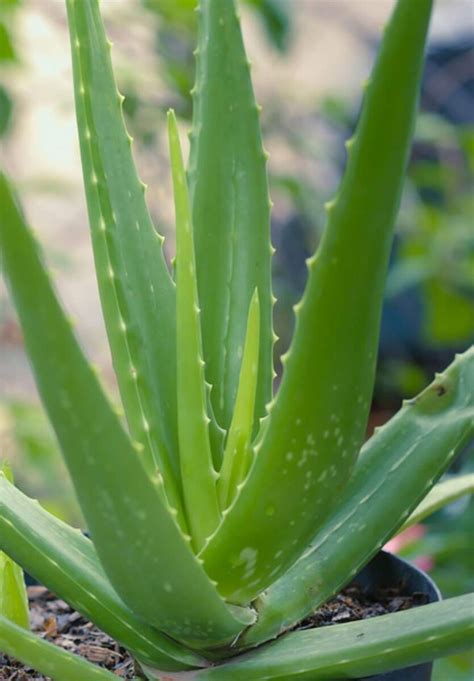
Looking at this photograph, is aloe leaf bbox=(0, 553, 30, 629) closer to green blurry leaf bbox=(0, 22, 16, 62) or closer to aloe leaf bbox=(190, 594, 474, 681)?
aloe leaf bbox=(190, 594, 474, 681)

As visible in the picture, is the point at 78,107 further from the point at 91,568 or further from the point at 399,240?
the point at 399,240

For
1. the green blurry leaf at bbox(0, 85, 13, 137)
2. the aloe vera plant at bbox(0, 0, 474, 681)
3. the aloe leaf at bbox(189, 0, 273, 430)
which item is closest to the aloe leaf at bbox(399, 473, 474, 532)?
the aloe vera plant at bbox(0, 0, 474, 681)

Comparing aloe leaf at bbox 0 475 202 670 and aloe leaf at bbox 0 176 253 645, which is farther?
aloe leaf at bbox 0 475 202 670

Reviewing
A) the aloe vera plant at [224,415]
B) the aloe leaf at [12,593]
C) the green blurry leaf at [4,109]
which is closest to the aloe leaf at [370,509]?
the aloe vera plant at [224,415]

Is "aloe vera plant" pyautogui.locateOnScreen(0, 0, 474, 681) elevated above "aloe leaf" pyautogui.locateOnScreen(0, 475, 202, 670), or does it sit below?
above

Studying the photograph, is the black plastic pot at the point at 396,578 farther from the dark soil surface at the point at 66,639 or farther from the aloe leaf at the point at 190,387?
the aloe leaf at the point at 190,387
